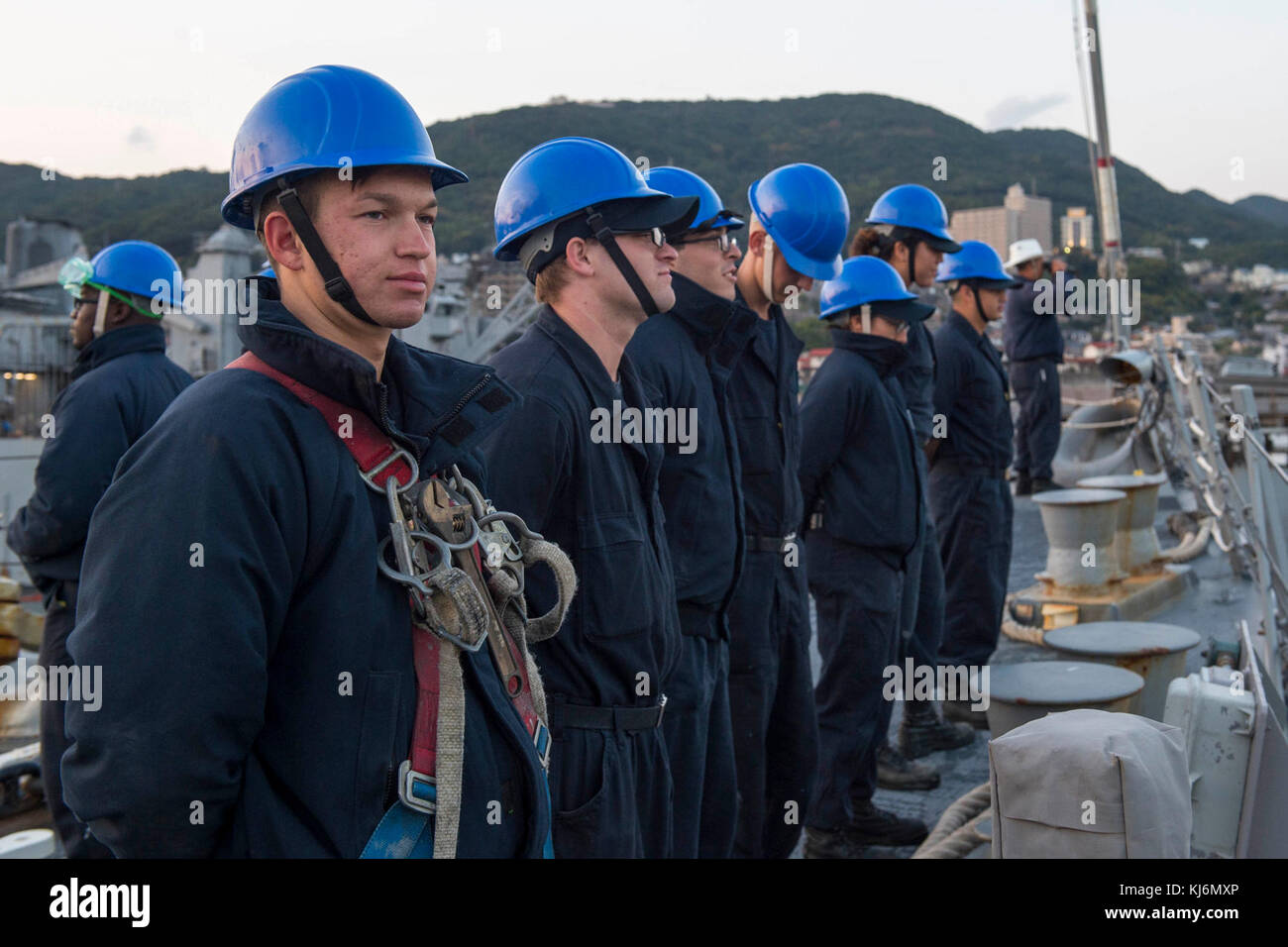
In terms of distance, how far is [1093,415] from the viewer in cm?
1158

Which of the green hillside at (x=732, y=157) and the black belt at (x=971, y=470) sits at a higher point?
the green hillside at (x=732, y=157)

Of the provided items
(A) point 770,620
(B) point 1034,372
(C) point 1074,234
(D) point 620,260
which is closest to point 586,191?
(D) point 620,260

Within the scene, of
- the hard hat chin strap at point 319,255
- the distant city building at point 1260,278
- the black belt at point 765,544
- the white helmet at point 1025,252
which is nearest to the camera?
the hard hat chin strap at point 319,255

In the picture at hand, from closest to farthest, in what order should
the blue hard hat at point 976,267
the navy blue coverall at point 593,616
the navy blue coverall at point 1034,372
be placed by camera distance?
the navy blue coverall at point 593,616 < the blue hard hat at point 976,267 < the navy blue coverall at point 1034,372

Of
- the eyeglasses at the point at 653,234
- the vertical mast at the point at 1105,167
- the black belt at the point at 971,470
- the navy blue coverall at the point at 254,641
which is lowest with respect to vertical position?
the navy blue coverall at the point at 254,641

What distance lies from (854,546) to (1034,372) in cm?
580

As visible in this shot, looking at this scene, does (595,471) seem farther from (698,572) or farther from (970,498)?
(970,498)

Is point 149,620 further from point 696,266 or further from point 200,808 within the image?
point 696,266

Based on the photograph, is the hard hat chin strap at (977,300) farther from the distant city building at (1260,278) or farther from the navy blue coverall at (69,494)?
the distant city building at (1260,278)

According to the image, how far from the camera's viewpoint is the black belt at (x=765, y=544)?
12.0 feet

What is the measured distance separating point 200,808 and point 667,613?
1316 millimetres

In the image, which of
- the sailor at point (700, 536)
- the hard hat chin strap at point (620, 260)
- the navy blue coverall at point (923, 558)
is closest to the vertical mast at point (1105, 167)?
the navy blue coverall at point (923, 558)

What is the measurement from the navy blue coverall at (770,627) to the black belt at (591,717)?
1064mm
